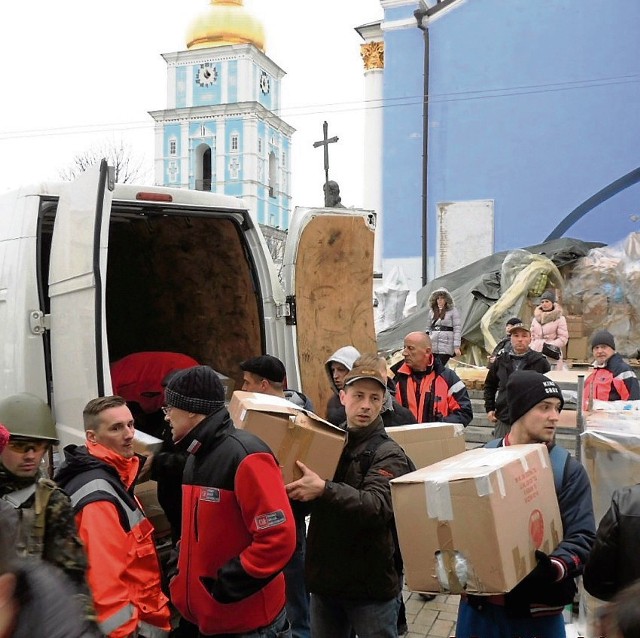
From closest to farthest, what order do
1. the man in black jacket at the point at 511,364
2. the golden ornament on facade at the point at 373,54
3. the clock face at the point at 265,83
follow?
1. the man in black jacket at the point at 511,364
2. the golden ornament on facade at the point at 373,54
3. the clock face at the point at 265,83

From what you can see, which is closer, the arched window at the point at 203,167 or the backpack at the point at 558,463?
the backpack at the point at 558,463

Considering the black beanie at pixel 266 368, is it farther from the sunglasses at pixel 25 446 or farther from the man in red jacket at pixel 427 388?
the man in red jacket at pixel 427 388

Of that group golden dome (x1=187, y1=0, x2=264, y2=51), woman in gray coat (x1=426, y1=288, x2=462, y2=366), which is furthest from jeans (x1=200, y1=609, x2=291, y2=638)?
golden dome (x1=187, y1=0, x2=264, y2=51)

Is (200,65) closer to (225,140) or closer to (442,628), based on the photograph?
(225,140)

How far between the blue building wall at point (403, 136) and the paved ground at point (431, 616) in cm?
1539

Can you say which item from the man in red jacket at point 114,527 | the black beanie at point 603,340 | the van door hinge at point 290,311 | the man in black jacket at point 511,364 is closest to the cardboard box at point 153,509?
the man in red jacket at point 114,527

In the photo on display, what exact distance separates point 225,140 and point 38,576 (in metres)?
53.6

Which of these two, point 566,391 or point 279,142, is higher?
point 279,142

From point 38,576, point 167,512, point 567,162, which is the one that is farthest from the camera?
point 567,162

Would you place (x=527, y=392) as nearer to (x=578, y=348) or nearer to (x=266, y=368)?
(x=266, y=368)

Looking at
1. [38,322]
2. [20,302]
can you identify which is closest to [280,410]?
[38,322]

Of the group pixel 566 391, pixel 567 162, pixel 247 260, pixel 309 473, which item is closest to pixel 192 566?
pixel 309 473

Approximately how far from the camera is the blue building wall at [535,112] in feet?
57.1

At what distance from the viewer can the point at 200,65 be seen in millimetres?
51281
